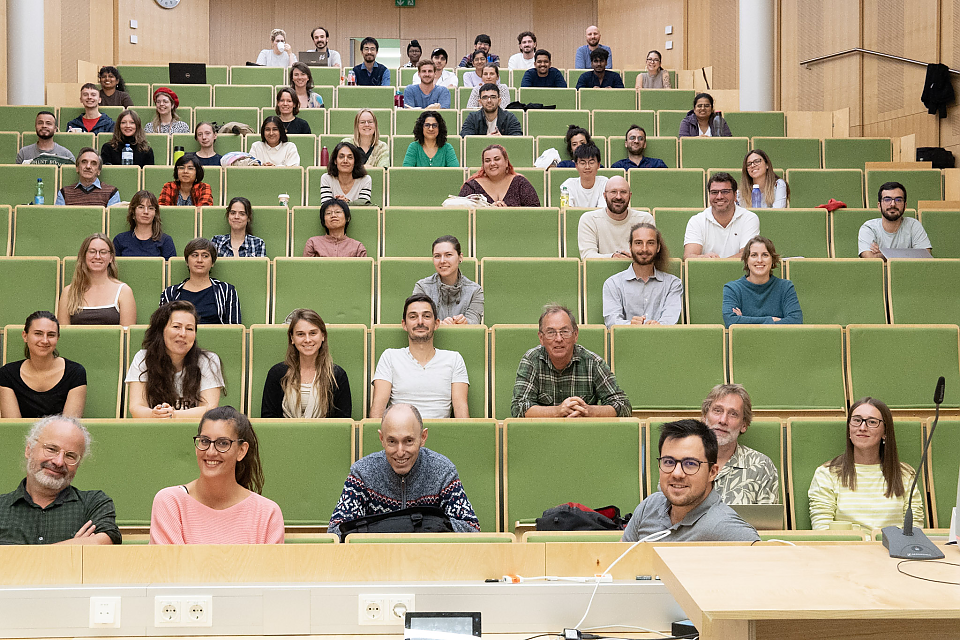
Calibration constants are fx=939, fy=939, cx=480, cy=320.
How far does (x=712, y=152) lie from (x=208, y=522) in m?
2.83

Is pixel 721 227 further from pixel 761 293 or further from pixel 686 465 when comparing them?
pixel 686 465

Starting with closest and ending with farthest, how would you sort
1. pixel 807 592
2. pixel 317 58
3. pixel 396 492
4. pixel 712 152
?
pixel 807 592 → pixel 396 492 → pixel 712 152 → pixel 317 58

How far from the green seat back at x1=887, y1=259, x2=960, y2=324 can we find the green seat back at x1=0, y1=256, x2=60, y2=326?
2.34 m

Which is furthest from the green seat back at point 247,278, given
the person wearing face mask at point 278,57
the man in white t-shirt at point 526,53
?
the person wearing face mask at point 278,57

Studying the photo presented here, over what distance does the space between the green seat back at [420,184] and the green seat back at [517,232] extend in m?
0.45

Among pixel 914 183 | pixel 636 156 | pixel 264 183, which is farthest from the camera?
pixel 636 156

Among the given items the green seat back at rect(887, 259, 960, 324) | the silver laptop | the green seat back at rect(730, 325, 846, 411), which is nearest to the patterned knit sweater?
the silver laptop

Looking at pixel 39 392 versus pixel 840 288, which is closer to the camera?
pixel 39 392

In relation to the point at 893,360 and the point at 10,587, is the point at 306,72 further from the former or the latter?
the point at 10,587

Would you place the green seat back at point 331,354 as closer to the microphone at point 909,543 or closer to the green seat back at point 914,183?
the microphone at point 909,543

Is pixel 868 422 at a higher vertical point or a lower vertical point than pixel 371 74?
lower

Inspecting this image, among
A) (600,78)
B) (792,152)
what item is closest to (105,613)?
(792,152)

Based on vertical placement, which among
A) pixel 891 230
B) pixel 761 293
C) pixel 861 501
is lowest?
pixel 861 501

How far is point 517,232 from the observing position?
9.68ft
